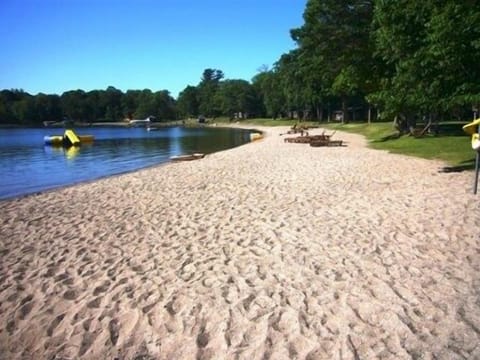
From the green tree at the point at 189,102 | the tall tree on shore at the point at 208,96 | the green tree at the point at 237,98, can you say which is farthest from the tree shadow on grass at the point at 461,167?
the green tree at the point at 189,102

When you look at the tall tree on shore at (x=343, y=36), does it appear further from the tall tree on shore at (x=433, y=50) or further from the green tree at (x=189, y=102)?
the green tree at (x=189, y=102)

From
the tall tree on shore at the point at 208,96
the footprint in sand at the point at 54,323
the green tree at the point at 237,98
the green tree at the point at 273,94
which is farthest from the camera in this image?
the tall tree on shore at the point at 208,96

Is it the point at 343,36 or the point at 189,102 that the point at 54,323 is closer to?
the point at 343,36

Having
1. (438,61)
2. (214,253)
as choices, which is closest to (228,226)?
(214,253)

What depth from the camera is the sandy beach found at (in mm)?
4520

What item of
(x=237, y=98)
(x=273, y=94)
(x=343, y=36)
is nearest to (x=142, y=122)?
(x=237, y=98)

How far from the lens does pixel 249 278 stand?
6137 millimetres

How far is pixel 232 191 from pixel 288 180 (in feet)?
8.98

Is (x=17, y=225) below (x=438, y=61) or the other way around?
below

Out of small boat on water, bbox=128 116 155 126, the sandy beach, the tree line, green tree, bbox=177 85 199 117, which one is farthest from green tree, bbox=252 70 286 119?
the sandy beach

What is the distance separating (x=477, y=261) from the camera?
638 cm

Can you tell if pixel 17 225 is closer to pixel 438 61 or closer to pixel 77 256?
pixel 77 256

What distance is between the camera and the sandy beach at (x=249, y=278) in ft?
14.8

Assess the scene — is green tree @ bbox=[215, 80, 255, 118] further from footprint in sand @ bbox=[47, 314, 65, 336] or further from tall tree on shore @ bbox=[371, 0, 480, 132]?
footprint in sand @ bbox=[47, 314, 65, 336]
